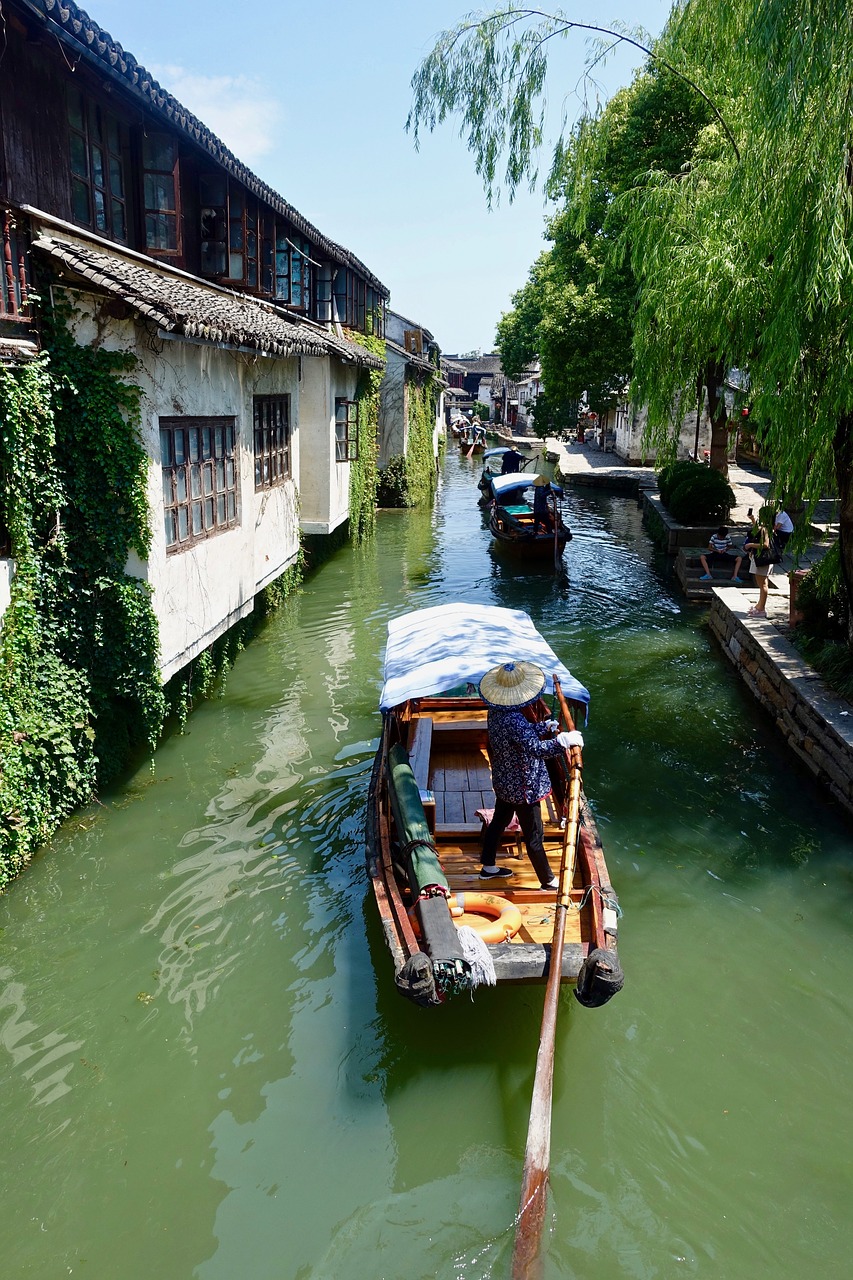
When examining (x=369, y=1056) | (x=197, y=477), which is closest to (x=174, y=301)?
(x=197, y=477)

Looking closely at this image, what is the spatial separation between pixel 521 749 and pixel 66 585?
419 centimetres

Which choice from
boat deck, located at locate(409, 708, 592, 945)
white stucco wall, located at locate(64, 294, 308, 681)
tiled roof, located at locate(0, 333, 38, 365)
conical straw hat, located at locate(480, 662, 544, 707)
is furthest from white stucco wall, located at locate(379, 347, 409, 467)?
conical straw hat, located at locate(480, 662, 544, 707)

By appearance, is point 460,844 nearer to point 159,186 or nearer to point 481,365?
point 159,186

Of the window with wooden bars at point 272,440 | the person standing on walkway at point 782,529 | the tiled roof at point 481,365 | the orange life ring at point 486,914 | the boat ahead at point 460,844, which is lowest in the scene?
the orange life ring at point 486,914

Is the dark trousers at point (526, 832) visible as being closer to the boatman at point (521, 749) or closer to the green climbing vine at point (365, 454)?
the boatman at point (521, 749)

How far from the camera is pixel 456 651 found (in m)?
8.38

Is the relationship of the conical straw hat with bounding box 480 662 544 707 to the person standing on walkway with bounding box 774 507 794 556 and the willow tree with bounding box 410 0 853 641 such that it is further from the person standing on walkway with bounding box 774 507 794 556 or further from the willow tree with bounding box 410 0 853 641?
the person standing on walkway with bounding box 774 507 794 556

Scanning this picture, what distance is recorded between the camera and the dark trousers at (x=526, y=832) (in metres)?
6.42

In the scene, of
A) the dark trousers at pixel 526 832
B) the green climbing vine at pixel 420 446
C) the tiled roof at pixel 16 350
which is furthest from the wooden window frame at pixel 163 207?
the green climbing vine at pixel 420 446

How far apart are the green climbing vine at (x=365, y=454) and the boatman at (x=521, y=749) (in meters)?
14.1

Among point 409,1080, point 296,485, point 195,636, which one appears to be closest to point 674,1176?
point 409,1080

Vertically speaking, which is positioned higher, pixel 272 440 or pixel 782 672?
pixel 272 440

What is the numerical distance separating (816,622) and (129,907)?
31.0 ft

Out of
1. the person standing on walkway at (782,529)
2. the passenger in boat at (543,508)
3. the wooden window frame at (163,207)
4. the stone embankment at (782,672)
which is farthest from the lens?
the passenger in boat at (543,508)
